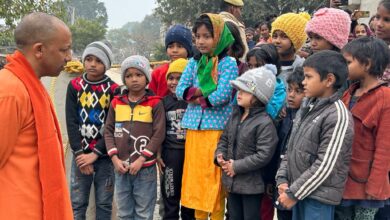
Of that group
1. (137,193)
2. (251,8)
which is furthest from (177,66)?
(251,8)

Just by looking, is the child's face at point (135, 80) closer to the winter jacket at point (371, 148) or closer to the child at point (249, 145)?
the child at point (249, 145)

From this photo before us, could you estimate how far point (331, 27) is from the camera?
329 centimetres

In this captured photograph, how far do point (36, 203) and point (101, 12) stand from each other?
135477 millimetres

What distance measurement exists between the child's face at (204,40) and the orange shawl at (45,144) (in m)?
1.54

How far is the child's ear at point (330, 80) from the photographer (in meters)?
2.71

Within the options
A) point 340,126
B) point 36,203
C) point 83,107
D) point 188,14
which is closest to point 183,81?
point 83,107

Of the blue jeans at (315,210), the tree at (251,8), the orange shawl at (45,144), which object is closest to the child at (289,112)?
the blue jeans at (315,210)

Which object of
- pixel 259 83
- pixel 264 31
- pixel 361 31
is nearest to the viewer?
pixel 259 83

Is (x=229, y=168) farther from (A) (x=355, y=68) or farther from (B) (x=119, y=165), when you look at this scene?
(A) (x=355, y=68)

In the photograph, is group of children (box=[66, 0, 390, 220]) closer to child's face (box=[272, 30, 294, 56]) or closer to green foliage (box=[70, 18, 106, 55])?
child's face (box=[272, 30, 294, 56])

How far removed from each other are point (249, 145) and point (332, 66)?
2.86 feet

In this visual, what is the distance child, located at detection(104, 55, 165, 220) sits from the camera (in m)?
3.58

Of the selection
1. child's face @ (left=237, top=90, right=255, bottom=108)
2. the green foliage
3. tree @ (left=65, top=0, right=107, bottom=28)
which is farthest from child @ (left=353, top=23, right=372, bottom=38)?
tree @ (left=65, top=0, right=107, bottom=28)

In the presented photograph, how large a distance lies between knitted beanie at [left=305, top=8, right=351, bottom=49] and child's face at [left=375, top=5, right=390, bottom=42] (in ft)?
0.79
